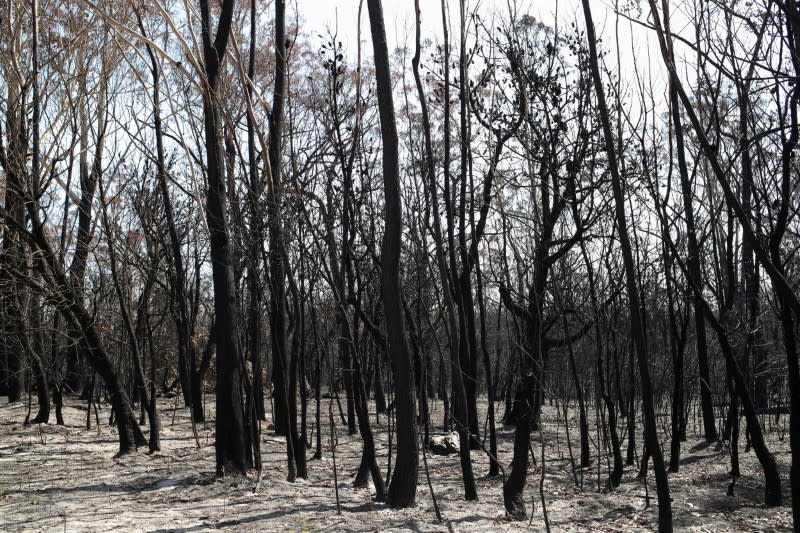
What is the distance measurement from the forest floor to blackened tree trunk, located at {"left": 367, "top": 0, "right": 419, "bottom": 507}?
0.61 m

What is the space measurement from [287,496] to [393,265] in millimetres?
2834

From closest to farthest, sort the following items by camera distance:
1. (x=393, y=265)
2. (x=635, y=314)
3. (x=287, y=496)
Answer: (x=635, y=314)
(x=393, y=265)
(x=287, y=496)

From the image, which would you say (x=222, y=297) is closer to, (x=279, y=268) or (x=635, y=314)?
(x=279, y=268)

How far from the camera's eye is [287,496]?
7438 mm

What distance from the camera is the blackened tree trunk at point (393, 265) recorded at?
6.15m

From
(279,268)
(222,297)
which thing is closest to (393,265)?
(279,268)

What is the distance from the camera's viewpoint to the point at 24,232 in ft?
29.4

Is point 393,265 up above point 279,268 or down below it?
below

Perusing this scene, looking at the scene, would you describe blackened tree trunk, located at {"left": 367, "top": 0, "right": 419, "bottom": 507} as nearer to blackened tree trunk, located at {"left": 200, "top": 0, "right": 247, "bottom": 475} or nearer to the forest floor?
the forest floor

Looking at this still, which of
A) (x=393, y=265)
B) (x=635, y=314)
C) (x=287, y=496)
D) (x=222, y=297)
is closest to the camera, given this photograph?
(x=635, y=314)

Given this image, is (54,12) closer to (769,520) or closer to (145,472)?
(145,472)

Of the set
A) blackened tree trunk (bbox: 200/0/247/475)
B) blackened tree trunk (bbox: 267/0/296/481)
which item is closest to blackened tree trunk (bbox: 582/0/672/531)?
blackened tree trunk (bbox: 267/0/296/481)

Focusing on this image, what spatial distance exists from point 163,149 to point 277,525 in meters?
6.88

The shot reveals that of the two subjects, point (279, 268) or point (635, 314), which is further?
point (279, 268)
